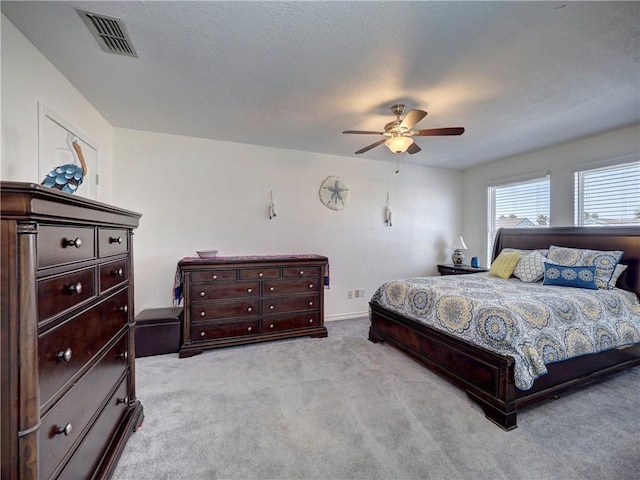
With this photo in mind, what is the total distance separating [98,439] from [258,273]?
81.5 inches

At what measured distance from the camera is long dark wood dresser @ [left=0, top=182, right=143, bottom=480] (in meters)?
0.81

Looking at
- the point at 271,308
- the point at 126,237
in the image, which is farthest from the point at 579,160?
the point at 126,237

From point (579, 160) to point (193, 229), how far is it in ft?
16.6

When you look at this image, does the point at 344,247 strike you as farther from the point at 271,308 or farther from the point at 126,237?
the point at 126,237

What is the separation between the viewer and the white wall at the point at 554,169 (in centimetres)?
329

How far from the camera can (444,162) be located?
474cm

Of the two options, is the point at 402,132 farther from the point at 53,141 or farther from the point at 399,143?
the point at 53,141

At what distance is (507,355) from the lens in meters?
1.93

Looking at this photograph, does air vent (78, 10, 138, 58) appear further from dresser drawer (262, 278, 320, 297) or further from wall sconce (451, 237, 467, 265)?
wall sconce (451, 237, 467, 265)

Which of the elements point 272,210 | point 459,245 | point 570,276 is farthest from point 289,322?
point 459,245

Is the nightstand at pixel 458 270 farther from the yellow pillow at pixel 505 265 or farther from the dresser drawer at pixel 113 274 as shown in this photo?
the dresser drawer at pixel 113 274

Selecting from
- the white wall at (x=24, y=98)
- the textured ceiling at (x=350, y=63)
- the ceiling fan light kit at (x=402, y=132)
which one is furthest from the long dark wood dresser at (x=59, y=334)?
the ceiling fan light kit at (x=402, y=132)

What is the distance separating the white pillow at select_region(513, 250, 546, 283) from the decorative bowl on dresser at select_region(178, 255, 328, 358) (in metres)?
2.42

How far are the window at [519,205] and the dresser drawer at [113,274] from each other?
5011mm
